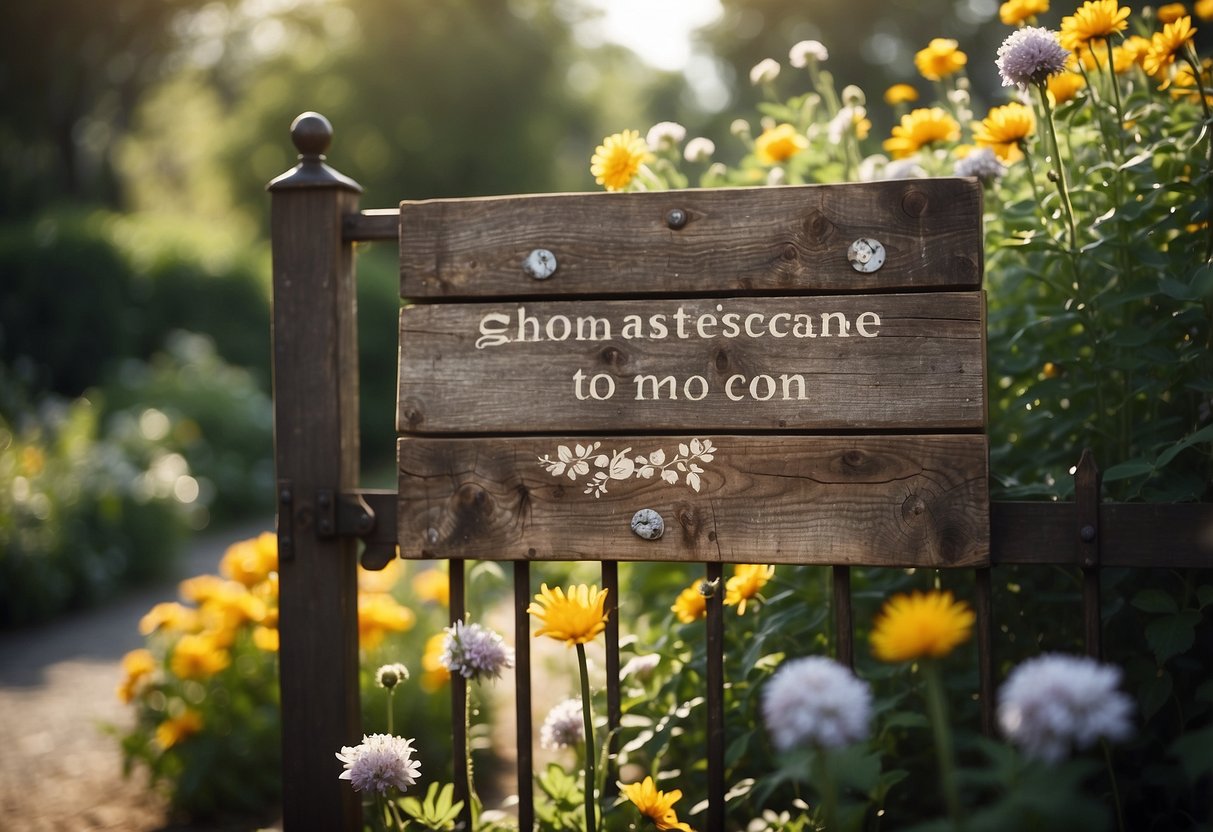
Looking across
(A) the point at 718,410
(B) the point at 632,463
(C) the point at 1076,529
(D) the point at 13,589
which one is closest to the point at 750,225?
(A) the point at 718,410

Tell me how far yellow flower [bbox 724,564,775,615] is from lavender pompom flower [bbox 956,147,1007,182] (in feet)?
3.06

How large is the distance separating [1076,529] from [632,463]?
0.79 metres

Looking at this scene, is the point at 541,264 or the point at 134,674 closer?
the point at 541,264

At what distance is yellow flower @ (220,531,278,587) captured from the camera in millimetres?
2744

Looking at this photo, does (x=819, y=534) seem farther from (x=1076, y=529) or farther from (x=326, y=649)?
(x=326, y=649)

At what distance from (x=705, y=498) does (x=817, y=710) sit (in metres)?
0.72

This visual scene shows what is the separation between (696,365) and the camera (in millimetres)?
1848

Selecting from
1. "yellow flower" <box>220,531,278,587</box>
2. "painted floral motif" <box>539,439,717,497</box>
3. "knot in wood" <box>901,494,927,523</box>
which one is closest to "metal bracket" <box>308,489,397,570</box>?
"painted floral motif" <box>539,439,717,497</box>

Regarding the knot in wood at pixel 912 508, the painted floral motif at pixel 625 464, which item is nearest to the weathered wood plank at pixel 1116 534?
the knot in wood at pixel 912 508

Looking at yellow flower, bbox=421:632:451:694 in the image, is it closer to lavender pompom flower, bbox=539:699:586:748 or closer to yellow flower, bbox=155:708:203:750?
lavender pompom flower, bbox=539:699:586:748

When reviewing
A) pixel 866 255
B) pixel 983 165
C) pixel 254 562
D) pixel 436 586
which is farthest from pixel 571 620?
pixel 254 562

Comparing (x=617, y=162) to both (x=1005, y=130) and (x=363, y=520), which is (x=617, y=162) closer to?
(x=1005, y=130)

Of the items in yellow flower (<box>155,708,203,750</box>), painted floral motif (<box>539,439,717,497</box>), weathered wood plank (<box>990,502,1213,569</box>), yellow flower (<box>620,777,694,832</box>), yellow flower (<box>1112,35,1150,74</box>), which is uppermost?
yellow flower (<box>1112,35,1150,74</box>)

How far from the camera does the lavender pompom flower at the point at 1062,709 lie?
3.54 ft
